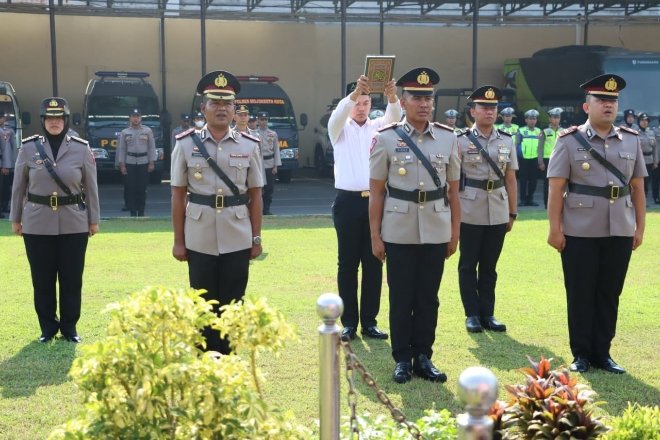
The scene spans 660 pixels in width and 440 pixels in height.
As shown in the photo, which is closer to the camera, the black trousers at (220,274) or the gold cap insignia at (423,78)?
the black trousers at (220,274)

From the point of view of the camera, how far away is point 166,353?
322cm

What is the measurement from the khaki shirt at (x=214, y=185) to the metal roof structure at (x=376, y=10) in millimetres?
22562

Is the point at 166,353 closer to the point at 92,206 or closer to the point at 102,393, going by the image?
the point at 102,393

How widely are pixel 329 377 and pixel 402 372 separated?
2.97 m

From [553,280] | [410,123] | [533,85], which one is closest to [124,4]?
[533,85]

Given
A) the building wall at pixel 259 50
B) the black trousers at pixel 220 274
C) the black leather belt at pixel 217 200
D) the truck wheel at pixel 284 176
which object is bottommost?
the truck wheel at pixel 284 176

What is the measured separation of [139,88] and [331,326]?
2269 centimetres

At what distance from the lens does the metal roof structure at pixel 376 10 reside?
95.6 ft

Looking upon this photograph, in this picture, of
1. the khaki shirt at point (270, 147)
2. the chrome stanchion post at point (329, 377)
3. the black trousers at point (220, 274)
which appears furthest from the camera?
the khaki shirt at point (270, 147)

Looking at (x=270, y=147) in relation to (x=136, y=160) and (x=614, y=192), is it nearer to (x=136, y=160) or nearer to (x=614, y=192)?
(x=136, y=160)

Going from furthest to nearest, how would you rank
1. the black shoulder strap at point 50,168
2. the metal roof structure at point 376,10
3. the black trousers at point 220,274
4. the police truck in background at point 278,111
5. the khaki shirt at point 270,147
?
the metal roof structure at point 376,10, the police truck in background at point 278,111, the khaki shirt at point 270,147, the black shoulder strap at point 50,168, the black trousers at point 220,274

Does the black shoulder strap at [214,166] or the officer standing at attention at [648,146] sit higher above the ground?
the black shoulder strap at [214,166]

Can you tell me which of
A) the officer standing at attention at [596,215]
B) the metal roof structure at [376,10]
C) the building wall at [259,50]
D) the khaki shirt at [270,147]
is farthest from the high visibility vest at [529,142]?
the officer standing at attention at [596,215]

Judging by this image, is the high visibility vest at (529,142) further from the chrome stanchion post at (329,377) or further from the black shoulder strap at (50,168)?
the chrome stanchion post at (329,377)
